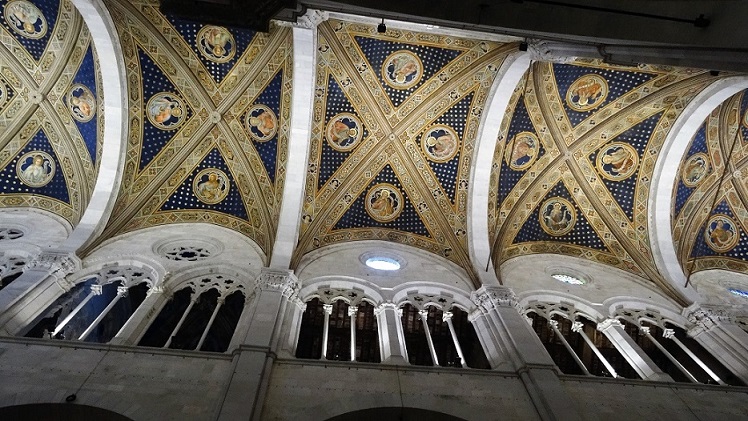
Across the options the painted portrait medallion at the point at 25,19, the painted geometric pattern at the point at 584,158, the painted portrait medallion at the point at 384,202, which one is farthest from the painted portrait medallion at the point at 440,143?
the painted portrait medallion at the point at 25,19

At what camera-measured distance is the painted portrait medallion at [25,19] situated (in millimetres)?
10742

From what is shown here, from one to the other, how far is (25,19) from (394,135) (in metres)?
9.18

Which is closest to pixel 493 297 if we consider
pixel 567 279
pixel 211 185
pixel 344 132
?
pixel 567 279

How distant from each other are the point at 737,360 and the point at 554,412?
4849mm

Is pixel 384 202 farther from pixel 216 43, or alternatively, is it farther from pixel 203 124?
pixel 216 43

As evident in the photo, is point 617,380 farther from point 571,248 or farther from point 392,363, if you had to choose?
point 571,248

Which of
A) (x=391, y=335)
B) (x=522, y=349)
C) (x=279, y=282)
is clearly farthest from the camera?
(x=279, y=282)

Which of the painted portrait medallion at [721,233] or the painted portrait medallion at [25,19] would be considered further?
the painted portrait medallion at [721,233]

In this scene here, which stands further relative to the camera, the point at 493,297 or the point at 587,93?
the point at 587,93

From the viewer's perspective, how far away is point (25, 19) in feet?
35.8

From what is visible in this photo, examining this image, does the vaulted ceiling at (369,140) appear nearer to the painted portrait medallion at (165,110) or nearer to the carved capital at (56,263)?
the painted portrait medallion at (165,110)

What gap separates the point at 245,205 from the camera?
1279cm

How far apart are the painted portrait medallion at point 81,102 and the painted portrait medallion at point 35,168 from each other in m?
1.45

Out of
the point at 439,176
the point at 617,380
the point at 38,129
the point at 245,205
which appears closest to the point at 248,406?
the point at 617,380
